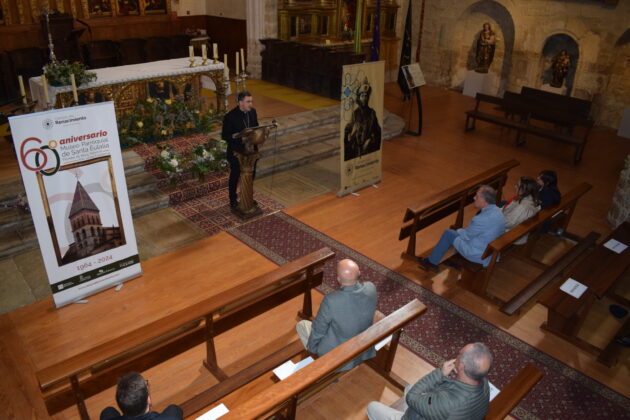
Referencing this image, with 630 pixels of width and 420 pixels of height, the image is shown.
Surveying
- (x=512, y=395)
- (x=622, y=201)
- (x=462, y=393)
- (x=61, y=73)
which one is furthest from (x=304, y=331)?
(x=61, y=73)

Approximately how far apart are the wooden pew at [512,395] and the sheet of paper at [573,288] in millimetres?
1743

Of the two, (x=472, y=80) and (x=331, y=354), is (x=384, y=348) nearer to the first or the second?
(x=331, y=354)

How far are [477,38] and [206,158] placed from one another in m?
10.0

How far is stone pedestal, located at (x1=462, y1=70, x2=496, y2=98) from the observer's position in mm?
13430

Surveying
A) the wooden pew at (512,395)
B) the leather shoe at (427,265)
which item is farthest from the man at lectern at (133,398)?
the leather shoe at (427,265)

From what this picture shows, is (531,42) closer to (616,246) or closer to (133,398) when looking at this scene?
(616,246)

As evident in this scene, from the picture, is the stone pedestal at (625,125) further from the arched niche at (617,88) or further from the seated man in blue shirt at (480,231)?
the seated man in blue shirt at (480,231)

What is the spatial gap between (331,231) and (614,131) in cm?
872

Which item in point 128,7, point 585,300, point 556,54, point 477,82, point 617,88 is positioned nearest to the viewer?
point 585,300

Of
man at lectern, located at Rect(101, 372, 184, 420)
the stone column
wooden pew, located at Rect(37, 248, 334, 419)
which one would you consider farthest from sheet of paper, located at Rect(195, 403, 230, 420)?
the stone column

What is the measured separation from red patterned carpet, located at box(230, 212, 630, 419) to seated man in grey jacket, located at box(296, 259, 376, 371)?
4.42ft

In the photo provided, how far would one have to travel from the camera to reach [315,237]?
6219 mm

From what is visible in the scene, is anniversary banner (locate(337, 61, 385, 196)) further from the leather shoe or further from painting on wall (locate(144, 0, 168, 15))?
painting on wall (locate(144, 0, 168, 15))

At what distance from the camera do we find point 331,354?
309cm
